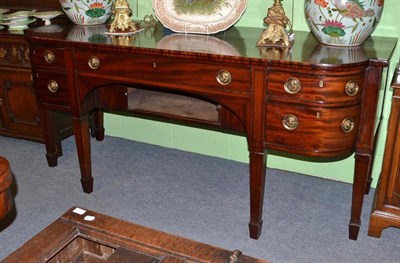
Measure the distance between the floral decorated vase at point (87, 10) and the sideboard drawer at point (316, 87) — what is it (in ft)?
3.36

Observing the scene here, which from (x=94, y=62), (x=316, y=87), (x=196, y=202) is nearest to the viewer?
(x=316, y=87)

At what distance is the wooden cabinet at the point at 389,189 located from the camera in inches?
70.6

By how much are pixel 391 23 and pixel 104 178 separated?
1557 millimetres

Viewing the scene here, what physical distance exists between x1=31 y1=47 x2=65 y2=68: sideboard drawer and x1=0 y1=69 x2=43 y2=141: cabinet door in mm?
486

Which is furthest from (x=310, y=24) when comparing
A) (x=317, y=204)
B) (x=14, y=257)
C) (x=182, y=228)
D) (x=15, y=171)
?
(x=15, y=171)

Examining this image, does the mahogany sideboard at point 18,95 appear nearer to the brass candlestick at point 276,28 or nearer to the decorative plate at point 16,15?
the decorative plate at point 16,15

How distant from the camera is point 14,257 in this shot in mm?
1159

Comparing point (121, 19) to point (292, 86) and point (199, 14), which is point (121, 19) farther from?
point (292, 86)

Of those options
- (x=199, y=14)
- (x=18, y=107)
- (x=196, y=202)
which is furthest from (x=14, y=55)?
(x=196, y=202)

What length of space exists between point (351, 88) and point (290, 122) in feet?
0.78

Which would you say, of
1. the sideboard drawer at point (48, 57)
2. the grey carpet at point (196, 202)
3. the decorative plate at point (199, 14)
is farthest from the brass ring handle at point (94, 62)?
the grey carpet at point (196, 202)

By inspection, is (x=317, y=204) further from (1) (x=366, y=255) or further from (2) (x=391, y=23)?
(2) (x=391, y=23)

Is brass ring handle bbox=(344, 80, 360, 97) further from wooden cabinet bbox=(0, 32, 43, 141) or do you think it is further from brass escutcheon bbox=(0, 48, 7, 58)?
brass escutcheon bbox=(0, 48, 7, 58)

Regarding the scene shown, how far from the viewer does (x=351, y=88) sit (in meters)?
1.62
